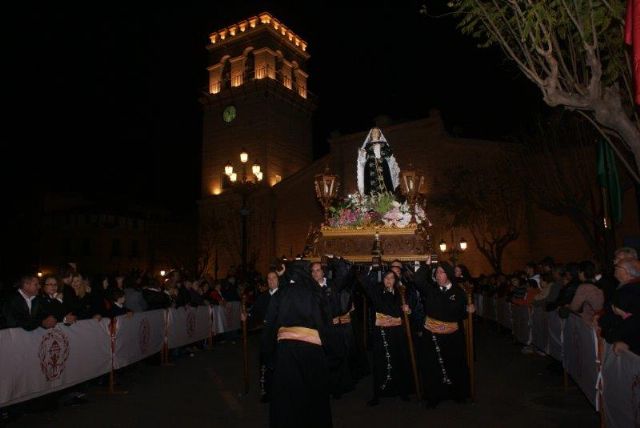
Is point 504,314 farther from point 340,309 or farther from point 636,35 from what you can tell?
point 636,35

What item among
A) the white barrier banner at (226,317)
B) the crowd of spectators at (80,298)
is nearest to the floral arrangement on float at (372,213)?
the crowd of spectators at (80,298)

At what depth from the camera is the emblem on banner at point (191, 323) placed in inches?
526

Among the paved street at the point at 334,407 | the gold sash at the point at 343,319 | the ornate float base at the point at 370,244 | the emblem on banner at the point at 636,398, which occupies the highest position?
the ornate float base at the point at 370,244

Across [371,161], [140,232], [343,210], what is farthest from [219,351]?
[140,232]

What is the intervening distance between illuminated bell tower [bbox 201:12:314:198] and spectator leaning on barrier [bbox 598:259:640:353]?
117 ft

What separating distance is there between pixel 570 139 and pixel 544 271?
8883 mm

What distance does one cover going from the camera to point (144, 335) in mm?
10891

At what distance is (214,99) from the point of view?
43.9 metres

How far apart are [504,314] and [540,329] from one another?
5.59 meters

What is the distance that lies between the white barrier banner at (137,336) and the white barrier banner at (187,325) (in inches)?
19.0

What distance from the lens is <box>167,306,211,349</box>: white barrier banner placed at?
12.4 metres

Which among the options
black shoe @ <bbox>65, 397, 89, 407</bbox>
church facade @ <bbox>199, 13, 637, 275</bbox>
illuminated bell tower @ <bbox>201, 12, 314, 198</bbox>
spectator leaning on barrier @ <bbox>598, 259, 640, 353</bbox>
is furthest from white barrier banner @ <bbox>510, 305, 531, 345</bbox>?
illuminated bell tower @ <bbox>201, 12, 314, 198</bbox>

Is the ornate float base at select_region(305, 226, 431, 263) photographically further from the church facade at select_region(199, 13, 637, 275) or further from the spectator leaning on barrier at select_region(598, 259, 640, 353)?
the church facade at select_region(199, 13, 637, 275)

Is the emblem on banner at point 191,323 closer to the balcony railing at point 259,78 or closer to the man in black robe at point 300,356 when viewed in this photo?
the man in black robe at point 300,356
